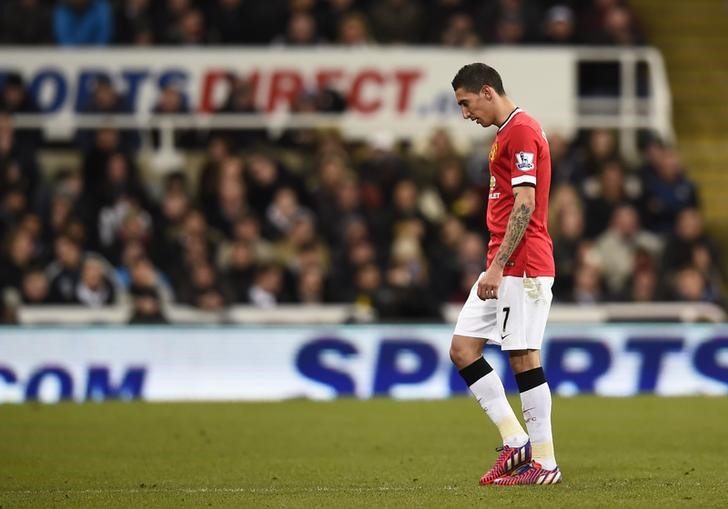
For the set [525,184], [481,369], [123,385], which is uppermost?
[525,184]

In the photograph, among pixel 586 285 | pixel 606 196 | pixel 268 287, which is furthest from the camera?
pixel 606 196

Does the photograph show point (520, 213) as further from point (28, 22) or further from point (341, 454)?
point (28, 22)

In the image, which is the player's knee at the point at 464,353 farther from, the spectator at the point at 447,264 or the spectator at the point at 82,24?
the spectator at the point at 82,24

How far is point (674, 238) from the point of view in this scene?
56.0 feet

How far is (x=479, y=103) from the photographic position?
27.8ft

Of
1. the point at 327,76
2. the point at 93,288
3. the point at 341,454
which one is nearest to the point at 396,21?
the point at 327,76

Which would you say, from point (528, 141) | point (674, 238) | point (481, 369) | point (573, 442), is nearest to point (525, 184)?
point (528, 141)

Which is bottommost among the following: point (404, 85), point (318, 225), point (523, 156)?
point (318, 225)

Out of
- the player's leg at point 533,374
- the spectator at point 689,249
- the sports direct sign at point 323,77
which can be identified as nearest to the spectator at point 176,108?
the sports direct sign at point 323,77

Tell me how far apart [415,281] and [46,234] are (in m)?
3.97

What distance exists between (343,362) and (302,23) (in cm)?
536

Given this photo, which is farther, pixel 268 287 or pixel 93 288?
pixel 268 287

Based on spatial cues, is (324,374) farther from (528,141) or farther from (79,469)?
(528,141)

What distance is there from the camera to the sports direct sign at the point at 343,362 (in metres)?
14.9
